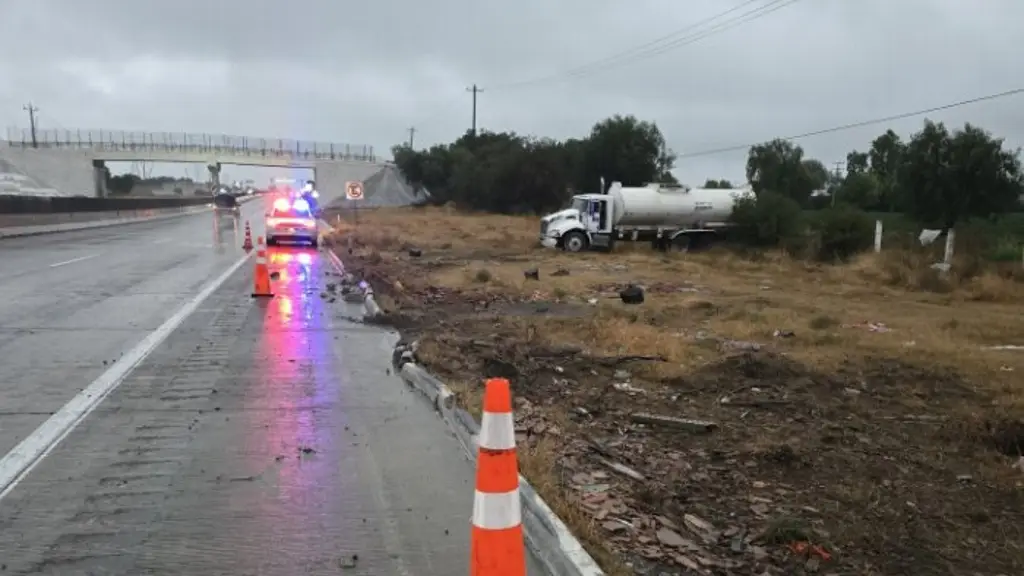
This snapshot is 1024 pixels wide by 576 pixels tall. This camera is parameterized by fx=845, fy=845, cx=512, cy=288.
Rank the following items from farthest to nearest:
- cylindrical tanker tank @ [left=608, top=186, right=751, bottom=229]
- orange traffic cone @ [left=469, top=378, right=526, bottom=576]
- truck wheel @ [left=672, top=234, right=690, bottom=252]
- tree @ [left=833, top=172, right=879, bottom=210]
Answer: tree @ [left=833, top=172, right=879, bottom=210] < truck wheel @ [left=672, top=234, right=690, bottom=252] < cylindrical tanker tank @ [left=608, top=186, right=751, bottom=229] < orange traffic cone @ [left=469, top=378, right=526, bottom=576]

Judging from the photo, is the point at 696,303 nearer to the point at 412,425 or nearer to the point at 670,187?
the point at 412,425

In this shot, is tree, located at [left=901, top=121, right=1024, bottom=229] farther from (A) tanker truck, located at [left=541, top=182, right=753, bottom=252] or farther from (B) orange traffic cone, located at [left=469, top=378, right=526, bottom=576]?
(B) orange traffic cone, located at [left=469, top=378, right=526, bottom=576]

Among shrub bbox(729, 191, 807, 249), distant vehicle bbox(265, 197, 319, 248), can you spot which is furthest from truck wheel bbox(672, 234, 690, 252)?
distant vehicle bbox(265, 197, 319, 248)

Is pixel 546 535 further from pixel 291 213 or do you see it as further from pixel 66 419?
pixel 291 213

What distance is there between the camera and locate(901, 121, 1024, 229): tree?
105 feet

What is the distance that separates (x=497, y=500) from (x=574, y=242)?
30.5 metres

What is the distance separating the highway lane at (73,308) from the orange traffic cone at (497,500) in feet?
13.9

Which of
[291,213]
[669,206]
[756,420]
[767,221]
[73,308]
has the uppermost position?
[669,206]

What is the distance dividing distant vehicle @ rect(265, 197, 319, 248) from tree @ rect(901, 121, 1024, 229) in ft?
76.2

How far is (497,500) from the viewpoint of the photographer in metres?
3.59

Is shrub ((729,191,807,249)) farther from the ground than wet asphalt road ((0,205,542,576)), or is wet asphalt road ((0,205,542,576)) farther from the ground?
shrub ((729,191,807,249))

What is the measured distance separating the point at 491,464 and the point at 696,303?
513 inches

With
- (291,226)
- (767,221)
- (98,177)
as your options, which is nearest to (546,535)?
(291,226)

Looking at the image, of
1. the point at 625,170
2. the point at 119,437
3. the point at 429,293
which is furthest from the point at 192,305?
the point at 625,170
